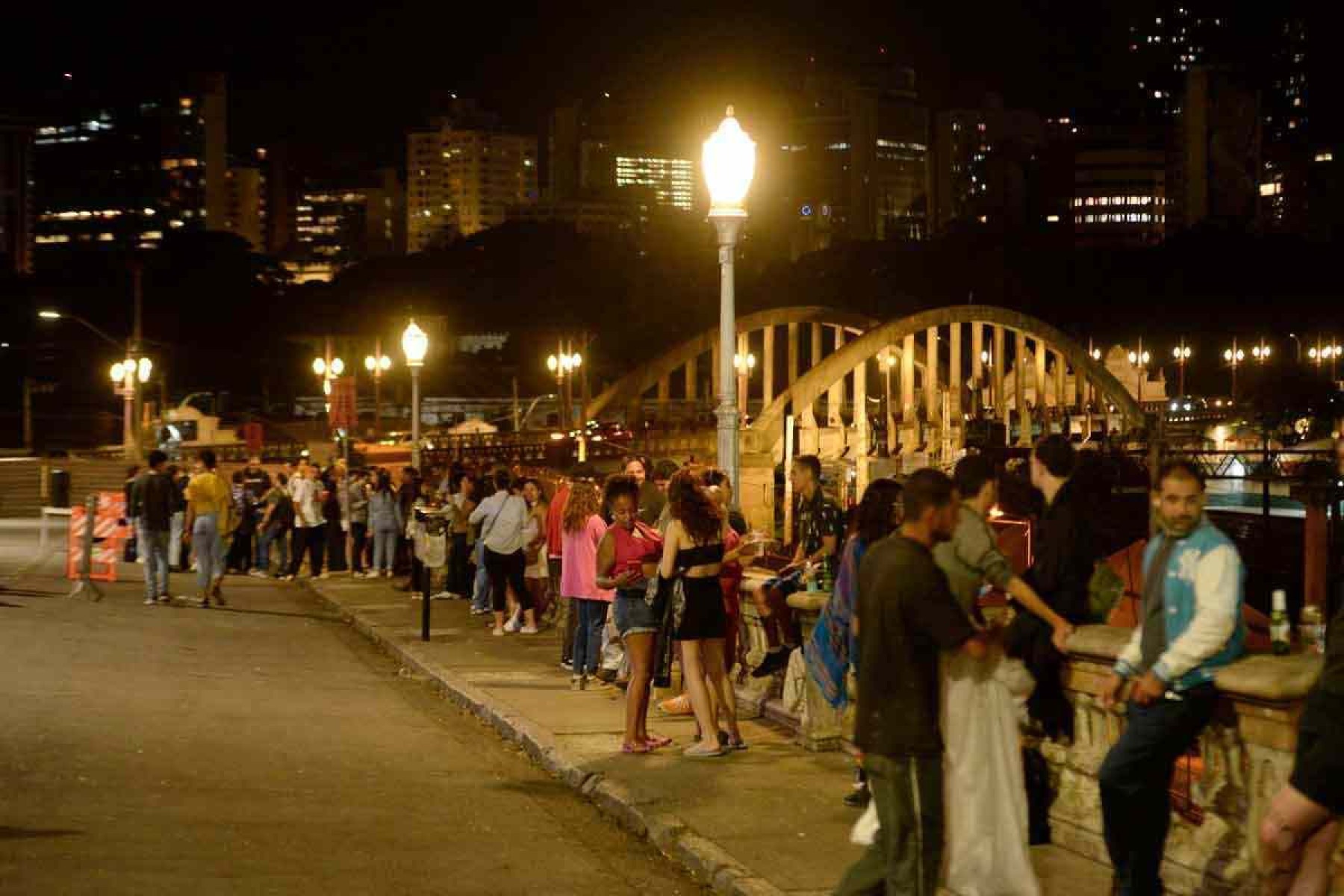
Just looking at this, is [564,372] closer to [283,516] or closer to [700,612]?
[283,516]

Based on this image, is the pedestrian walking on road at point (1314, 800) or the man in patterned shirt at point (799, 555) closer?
the pedestrian walking on road at point (1314, 800)

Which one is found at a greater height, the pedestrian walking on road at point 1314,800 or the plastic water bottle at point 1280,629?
the plastic water bottle at point 1280,629

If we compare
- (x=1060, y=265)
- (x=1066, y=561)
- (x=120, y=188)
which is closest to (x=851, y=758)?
(x=1066, y=561)

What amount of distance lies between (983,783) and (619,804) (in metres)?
3.25

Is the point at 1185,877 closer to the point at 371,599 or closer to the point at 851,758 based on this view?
the point at 851,758

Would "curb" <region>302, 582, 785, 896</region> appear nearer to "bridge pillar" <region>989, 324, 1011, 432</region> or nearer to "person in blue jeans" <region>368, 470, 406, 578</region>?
"person in blue jeans" <region>368, 470, 406, 578</region>

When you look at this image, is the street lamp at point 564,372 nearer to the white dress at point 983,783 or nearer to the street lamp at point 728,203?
the street lamp at point 728,203

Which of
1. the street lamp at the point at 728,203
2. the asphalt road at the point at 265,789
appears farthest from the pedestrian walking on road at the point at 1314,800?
the street lamp at the point at 728,203

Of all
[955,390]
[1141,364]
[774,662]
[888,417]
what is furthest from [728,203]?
[1141,364]

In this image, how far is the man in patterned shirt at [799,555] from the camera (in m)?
10.7

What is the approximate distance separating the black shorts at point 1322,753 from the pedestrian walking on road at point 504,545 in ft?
40.9

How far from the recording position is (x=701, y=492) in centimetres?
1020

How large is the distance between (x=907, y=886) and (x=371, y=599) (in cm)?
1629

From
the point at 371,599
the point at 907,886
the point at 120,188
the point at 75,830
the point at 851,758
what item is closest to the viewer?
the point at 907,886
